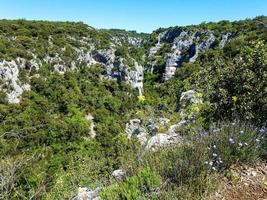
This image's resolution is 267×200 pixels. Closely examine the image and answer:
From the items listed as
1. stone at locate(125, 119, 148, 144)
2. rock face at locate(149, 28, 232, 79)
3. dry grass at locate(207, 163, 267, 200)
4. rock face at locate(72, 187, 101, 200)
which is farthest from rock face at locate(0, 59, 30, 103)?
dry grass at locate(207, 163, 267, 200)

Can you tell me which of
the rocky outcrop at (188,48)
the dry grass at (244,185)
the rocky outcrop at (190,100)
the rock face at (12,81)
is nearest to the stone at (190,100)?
the rocky outcrop at (190,100)

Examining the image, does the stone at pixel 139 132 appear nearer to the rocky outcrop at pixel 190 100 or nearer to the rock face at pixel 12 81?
the rocky outcrop at pixel 190 100

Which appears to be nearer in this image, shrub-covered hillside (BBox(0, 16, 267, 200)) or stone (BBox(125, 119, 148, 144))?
shrub-covered hillside (BBox(0, 16, 267, 200))

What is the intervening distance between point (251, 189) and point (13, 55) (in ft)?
181

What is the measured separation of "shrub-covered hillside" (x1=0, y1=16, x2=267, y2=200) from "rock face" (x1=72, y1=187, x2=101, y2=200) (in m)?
0.04

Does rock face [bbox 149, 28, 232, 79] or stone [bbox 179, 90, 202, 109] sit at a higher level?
stone [bbox 179, 90, 202, 109]

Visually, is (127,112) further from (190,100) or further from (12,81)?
(190,100)

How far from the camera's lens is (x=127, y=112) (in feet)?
205

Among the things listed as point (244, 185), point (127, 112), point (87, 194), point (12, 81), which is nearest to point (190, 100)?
point (87, 194)

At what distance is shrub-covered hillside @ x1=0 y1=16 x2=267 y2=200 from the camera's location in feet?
18.2

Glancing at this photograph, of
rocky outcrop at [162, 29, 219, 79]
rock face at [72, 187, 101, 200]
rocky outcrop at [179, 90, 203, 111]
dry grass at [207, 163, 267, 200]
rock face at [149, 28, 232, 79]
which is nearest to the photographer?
dry grass at [207, 163, 267, 200]

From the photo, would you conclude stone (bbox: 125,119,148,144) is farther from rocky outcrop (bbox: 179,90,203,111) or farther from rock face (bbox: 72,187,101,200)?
rocky outcrop (bbox: 179,90,203,111)

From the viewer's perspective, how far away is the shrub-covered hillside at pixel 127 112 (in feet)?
18.2

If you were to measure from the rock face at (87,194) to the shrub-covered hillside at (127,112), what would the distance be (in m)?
0.04
